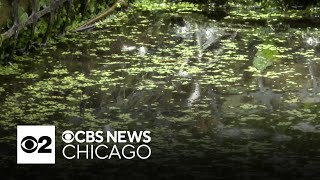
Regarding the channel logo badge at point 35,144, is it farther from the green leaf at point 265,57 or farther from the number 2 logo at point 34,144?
the green leaf at point 265,57

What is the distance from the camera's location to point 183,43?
5.21 meters

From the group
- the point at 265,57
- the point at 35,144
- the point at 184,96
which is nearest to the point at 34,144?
the point at 35,144

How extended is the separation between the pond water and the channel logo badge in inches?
1.6

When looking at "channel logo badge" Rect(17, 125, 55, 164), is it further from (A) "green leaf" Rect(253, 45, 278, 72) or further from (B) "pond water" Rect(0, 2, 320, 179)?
(A) "green leaf" Rect(253, 45, 278, 72)

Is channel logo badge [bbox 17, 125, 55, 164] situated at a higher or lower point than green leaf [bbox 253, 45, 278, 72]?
lower

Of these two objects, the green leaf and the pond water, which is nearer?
the pond water

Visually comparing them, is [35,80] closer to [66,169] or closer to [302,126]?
[66,169]

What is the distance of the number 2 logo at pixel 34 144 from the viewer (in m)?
3.03

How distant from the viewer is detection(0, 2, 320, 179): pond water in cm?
295

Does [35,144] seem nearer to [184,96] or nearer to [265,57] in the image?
[184,96]

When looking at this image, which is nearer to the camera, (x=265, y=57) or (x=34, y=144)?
(x=34, y=144)

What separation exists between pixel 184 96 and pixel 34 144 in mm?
1056

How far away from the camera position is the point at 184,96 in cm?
386

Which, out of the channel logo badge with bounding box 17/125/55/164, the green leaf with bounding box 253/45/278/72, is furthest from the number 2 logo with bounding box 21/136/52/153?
the green leaf with bounding box 253/45/278/72
